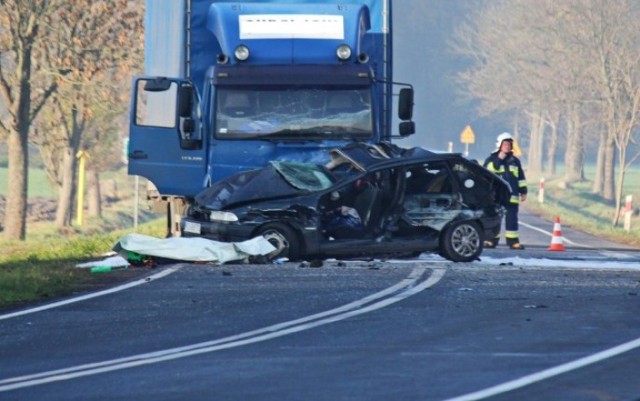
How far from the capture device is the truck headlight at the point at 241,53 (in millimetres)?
20500

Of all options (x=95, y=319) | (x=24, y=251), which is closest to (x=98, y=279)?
(x=95, y=319)

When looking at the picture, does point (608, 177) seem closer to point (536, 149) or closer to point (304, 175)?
point (536, 149)

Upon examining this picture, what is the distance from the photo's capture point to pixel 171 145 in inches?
845

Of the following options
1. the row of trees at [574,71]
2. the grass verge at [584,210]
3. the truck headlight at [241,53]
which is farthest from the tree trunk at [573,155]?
the truck headlight at [241,53]

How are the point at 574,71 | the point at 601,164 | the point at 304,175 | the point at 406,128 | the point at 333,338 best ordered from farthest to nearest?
the point at 601,164
the point at 574,71
the point at 406,128
the point at 304,175
the point at 333,338

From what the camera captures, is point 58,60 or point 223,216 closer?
point 223,216

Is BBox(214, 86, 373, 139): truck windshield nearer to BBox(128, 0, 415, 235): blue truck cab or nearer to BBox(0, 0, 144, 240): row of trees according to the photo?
BBox(128, 0, 415, 235): blue truck cab

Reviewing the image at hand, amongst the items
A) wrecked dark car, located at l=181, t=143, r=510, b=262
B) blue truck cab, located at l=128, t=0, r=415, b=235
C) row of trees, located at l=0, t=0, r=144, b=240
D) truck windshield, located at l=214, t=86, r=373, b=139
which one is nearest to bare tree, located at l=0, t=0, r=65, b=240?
row of trees, located at l=0, t=0, r=144, b=240

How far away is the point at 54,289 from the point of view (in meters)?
15.7

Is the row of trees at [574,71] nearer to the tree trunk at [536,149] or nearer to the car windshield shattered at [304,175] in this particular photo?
the tree trunk at [536,149]

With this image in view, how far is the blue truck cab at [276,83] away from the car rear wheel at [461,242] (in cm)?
210

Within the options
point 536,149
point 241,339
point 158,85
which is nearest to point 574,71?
point 536,149

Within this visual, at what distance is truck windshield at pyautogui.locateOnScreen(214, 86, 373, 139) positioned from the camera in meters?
20.7

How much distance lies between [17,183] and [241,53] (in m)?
16.5
